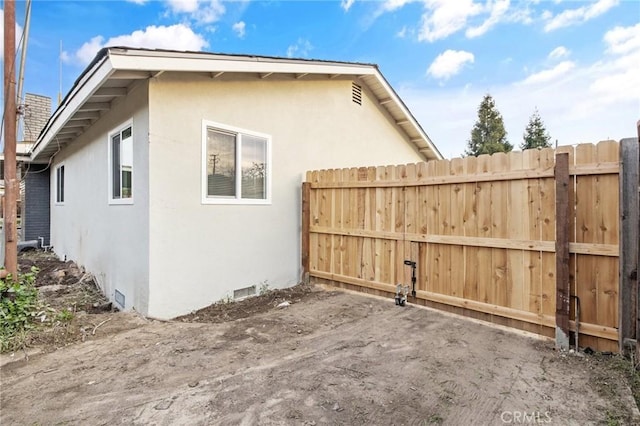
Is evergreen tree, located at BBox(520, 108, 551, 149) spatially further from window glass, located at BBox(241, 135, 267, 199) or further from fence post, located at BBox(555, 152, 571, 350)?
fence post, located at BBox(555, 152, 571, 350)

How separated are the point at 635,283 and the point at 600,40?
8.87m

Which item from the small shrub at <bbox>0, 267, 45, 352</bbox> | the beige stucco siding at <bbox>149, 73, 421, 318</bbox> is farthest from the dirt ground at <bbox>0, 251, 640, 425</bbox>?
the beige stucco siding at <bbox>149, 73, 421, 318</bbox>

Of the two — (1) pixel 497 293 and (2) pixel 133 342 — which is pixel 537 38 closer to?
(1) pixel 497 293

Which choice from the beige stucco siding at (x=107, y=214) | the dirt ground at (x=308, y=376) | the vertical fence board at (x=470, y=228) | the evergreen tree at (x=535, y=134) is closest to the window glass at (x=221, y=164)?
the beige stucco siding at (x=107, y=214)

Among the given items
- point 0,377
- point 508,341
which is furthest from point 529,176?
point 0,377

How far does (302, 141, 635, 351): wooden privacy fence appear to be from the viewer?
3268mm

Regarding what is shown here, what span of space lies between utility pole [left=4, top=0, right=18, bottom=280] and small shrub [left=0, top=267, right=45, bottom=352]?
162 mm

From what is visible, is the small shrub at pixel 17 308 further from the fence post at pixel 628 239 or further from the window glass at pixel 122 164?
the fence post at pixel 628 239

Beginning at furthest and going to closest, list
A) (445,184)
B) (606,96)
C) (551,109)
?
(551,109), (606,96), (445,184)

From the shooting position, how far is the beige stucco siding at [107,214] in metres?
4.62

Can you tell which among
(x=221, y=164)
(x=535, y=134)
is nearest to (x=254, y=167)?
(x=221, y=164)

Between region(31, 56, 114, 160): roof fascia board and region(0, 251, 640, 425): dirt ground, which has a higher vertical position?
region(31, 56, 114, 160): roof fascia board

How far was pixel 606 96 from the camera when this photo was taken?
10.6m

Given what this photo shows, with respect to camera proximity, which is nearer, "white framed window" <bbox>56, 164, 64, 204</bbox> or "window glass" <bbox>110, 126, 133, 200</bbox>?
"window glass" <bbox>110, 126, 133, 200</bbox>
